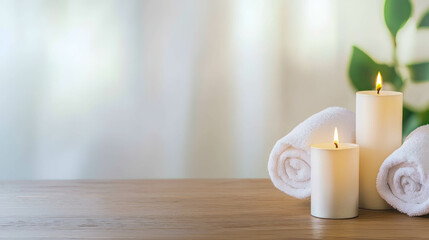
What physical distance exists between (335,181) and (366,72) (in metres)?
0.75

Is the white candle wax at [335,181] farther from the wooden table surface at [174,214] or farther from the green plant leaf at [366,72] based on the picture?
the green plant leaf at [366,72]

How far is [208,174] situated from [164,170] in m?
0.11

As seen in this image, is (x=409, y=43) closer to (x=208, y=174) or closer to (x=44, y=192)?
(x=208, y=174)

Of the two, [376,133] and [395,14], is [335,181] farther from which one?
[395,14]

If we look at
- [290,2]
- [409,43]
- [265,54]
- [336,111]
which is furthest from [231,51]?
[336,111]

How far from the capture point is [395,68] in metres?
1.67

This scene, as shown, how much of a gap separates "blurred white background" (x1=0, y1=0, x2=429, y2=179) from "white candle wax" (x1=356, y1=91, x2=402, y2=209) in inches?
24.4

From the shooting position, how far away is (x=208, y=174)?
1655mm

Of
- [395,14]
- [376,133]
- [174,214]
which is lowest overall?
[174,214]

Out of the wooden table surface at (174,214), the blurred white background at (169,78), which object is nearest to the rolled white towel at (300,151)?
the wooden table surface at (174,214)

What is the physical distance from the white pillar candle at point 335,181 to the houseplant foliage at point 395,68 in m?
0.70

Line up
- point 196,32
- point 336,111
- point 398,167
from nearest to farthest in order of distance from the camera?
1. point 398,167
2. point 336,111
3. point 196,32

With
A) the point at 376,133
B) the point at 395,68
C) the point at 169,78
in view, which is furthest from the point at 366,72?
the point at 376,133

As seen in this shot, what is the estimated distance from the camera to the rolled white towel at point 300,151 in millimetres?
1040
